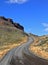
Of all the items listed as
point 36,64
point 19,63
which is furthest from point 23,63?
point 36,64

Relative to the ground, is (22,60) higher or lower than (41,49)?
lower

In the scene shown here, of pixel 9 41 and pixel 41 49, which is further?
pixel 9 41

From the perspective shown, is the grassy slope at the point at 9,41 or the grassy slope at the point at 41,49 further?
the grassy slope at the point at 9,41

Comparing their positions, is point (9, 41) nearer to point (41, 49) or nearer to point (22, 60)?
point (41, 49)

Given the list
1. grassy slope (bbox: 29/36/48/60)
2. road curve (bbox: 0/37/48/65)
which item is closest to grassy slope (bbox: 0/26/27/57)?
grassy slope (bbox: 29/36/48/60)

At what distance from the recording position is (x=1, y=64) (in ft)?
139

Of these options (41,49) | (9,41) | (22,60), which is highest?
(9,41)

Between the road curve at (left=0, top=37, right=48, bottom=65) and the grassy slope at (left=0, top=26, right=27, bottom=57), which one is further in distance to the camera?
the grassy slope at (left=0, top=26, right=27, bottom=57)

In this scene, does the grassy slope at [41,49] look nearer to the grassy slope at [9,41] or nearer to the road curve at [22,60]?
the road curve at [22,60]

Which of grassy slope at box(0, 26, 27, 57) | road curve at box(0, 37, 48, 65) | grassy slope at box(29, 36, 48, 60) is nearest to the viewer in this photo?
road curve at box(0, 37, 48, 65)

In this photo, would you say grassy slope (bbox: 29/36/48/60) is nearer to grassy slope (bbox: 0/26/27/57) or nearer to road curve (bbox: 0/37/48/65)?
road curve (bbox: 0/37/48/65)

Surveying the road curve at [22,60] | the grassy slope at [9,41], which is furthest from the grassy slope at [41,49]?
the grassy slope at [9,41]

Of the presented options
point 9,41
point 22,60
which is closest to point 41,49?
point 22,60

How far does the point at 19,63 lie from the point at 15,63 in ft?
2.14
